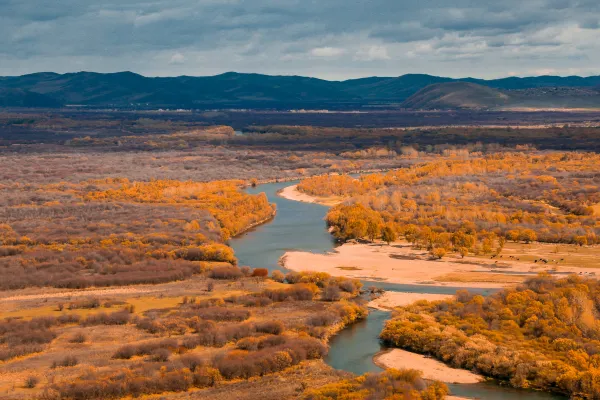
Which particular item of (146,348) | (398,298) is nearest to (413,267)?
(398,298)

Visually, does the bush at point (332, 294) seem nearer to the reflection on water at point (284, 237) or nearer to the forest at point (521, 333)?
the forest at point (521, 333)

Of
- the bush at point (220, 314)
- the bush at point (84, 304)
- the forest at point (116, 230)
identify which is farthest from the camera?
the forest at point (116, 230)

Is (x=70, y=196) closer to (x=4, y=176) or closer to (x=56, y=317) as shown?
(x=4, y=176)

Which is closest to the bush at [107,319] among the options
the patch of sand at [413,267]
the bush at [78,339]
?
the bush at [78,339]

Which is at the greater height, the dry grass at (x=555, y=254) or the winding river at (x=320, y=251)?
the dry grass at (x=555, y=254)

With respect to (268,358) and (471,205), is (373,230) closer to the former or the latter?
(471,205)

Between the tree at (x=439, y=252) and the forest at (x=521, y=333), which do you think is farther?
the tree at (x=439, y=252)

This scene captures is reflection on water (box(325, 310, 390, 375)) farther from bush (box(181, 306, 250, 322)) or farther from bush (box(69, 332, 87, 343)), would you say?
bush (box(69, 332, 87, 343))

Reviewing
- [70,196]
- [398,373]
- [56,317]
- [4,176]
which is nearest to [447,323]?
[398,373]
